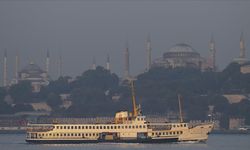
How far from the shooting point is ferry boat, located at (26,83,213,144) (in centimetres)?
9600

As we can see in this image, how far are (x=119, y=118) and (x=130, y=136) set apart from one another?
189 cm

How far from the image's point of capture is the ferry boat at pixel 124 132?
315 ft

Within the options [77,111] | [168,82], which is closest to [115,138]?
[77,111]

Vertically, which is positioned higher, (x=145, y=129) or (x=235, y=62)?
(x=235, y=62)

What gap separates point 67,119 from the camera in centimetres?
15988

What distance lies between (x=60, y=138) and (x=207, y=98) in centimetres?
7301

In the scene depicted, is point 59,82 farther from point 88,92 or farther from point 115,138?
point 115,138

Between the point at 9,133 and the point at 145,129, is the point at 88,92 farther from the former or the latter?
the point at 145,129

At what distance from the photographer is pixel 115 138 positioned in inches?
3797

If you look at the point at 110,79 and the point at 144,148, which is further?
the point at 110,79

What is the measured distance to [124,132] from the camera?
316 feet

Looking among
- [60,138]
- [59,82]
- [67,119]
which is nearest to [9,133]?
[67,119]

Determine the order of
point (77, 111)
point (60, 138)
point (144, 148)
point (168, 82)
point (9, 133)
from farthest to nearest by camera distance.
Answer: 1. point (168, 82)
2. point (77, 111)
3. point (9, 133)
4. point (60, 138)
5. point (144, 148)

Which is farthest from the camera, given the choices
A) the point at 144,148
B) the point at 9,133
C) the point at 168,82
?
the point at 168,82
